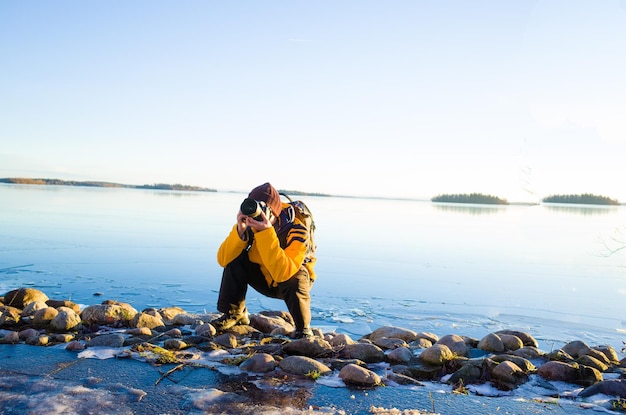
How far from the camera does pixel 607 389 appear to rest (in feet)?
10.8

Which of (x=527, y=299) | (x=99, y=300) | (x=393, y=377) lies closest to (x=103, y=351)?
(x=393, y=377)

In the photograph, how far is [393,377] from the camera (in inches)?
138

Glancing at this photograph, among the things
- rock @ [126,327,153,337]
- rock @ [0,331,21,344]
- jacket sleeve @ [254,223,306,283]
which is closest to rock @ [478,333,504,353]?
jacket sleeve @ [254,223,306,283]

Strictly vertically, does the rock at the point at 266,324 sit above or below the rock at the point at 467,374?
below

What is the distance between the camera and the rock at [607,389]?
325 cm

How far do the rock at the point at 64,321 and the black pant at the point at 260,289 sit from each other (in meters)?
1.33

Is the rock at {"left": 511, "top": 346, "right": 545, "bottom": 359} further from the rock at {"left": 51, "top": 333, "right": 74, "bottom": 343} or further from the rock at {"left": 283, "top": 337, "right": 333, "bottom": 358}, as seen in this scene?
the rock at {"left": 51, "top": 333, "right": 74, "bottom": 343}

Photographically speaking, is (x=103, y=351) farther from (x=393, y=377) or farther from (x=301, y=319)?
(x=393, y=377)

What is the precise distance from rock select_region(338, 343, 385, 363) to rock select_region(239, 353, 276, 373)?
0.70m

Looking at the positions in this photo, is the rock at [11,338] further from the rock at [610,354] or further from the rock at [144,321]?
the rock at [610,354]

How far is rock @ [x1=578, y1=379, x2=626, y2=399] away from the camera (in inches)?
128

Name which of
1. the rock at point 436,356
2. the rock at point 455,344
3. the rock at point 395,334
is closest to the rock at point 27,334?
the rock at point 395,334

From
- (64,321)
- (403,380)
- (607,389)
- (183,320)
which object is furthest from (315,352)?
(64,321)

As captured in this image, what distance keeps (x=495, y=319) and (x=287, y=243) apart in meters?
3.96
